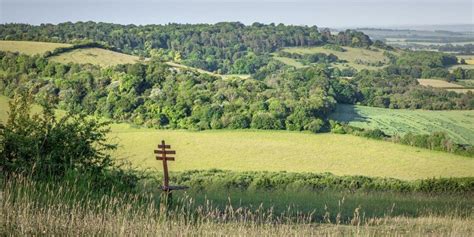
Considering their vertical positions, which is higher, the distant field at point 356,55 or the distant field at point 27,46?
the distant field at point 27,46

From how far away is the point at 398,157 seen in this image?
23000 millimetres

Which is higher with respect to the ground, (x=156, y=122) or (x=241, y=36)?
(x=241, y=36)

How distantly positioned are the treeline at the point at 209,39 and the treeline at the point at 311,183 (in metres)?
17.3

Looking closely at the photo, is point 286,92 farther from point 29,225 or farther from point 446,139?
point 29,225

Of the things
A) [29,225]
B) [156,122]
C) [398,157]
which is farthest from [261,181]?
[29,225]

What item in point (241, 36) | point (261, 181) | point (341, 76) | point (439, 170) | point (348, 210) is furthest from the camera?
point (241, 36)

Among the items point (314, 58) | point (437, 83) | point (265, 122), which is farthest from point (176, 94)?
point (437, 83)

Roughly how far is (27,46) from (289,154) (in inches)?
617

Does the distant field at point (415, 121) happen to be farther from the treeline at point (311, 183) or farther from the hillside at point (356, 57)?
the hillside at point (356, 57)

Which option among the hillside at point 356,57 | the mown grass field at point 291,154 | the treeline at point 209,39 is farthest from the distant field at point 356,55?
the mown grass field at point 291,154

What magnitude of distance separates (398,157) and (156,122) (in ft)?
35.2

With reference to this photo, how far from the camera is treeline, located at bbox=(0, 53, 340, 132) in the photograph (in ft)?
85.1

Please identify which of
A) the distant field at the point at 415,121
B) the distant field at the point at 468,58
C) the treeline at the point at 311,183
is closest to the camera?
the treeline at the point at 311,183

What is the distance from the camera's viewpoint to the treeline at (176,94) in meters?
26.0
